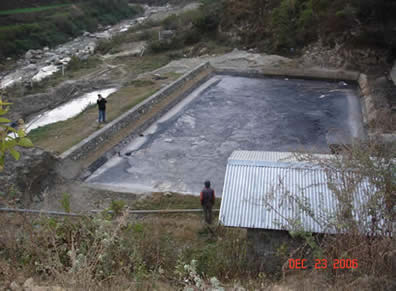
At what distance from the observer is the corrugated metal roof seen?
620cm

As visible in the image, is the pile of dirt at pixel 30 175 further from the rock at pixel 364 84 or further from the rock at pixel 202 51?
the rock at pixel 202 51

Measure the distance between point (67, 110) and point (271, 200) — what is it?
52.1 ft

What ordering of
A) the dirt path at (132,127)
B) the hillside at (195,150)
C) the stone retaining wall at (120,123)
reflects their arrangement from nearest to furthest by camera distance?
the hillside at (195,150), the stone retaining wall at (120,123), the dirt path at (132,127)

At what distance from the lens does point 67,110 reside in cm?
1962

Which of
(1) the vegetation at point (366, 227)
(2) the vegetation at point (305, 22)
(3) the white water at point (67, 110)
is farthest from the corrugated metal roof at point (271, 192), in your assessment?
(2) the vegetation at point (305, 22)

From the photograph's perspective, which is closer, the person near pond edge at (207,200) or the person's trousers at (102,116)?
the person near pond edge at (207,200)

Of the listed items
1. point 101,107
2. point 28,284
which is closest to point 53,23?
point 101,107

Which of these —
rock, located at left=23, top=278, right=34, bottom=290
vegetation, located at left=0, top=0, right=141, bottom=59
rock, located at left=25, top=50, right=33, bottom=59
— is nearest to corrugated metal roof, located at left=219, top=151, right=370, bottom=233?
rock, located at left=23, top=278, right=34, bottom=290

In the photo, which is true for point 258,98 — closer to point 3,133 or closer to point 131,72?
point 131,72

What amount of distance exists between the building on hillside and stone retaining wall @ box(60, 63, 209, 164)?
6790mm

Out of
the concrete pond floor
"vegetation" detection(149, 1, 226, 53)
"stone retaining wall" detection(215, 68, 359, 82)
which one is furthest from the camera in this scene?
"vegetation" detection(149, 1, 226, 53)

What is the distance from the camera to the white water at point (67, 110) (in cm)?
1831

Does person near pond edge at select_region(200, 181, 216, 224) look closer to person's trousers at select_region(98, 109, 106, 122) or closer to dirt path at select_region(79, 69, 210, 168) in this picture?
dirt path at select_region(79, 69, 210, 168)

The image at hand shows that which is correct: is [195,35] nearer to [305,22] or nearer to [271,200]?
[305,22]
